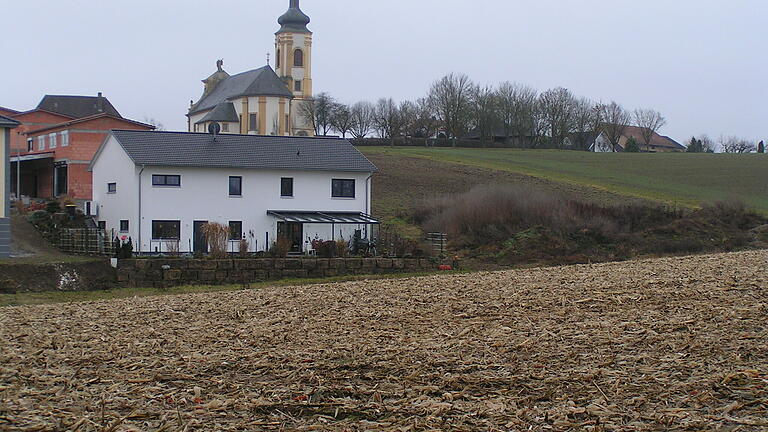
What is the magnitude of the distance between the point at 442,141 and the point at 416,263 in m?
63.6

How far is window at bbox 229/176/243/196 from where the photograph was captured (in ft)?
121

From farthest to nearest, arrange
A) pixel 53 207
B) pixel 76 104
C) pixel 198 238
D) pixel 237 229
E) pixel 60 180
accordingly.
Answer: pixel 76 104, pixel 60 180, pixel 53 207, pixel 237 229, pixel 198 238

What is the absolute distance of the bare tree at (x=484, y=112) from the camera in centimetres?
9694

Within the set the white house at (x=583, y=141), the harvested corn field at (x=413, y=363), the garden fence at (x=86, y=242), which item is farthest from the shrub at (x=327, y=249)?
the white house at (x=583, y=141)

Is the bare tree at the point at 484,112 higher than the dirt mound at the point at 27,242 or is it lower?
higher

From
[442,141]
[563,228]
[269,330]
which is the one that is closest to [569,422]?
[269,330]

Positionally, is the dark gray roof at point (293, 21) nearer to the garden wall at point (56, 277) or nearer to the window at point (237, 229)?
the window at point (237, 229)

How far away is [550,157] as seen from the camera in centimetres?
8225

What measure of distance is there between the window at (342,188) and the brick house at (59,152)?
→ 1275cm

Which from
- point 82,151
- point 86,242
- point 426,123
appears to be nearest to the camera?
point 86,242

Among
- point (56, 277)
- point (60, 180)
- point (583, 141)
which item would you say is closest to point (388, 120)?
point (583, 141)

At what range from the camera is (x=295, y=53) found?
321 ft

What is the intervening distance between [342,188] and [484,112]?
198 feet

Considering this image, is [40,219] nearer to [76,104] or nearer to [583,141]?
[76,104]
